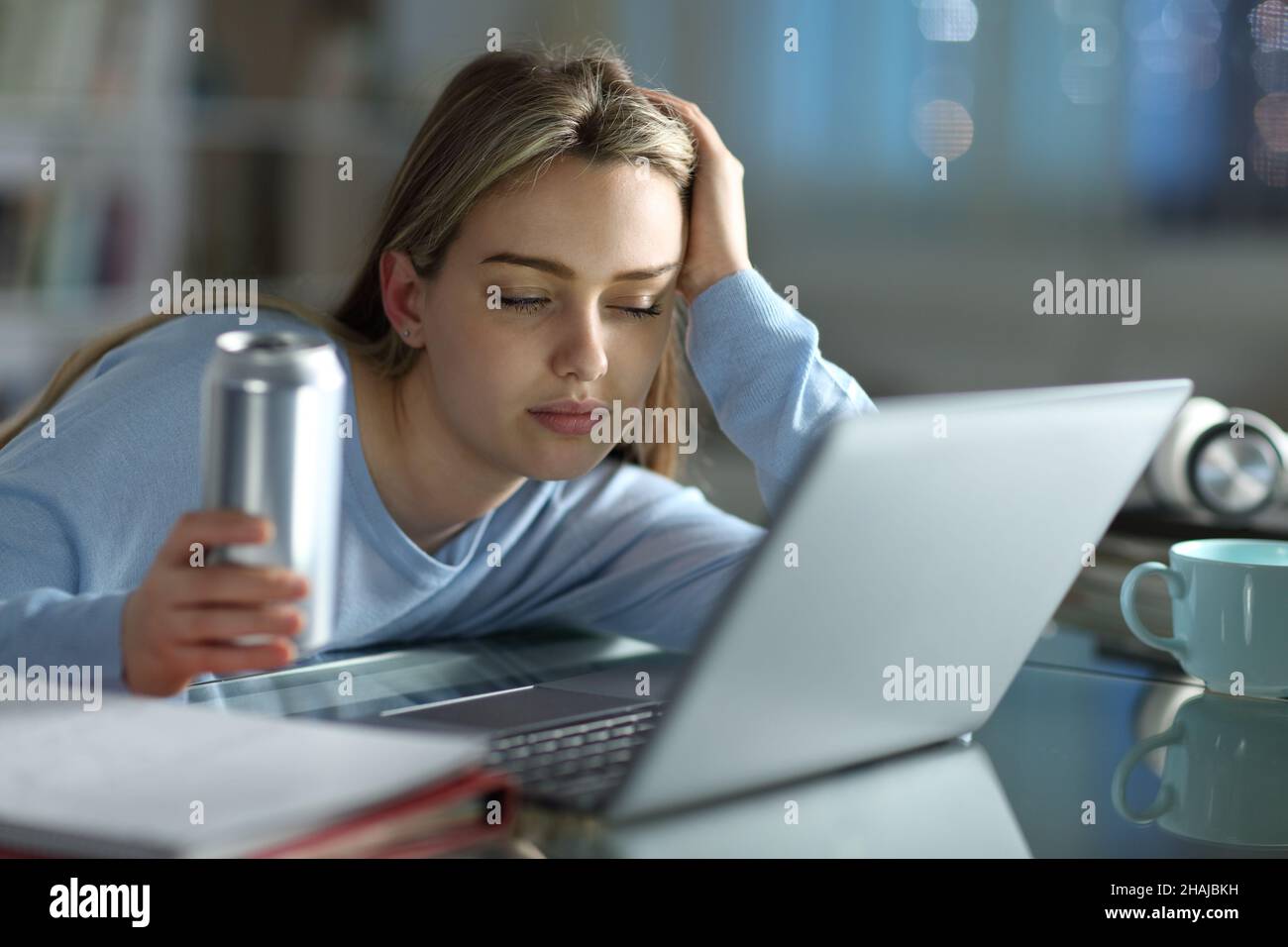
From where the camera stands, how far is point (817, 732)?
76 centimetres

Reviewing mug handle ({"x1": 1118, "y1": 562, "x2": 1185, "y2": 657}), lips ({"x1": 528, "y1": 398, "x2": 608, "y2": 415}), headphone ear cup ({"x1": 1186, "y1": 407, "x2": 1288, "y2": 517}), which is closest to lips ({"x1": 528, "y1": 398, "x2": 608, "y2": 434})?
lips ({"x1": 528, "y1": 398, "x2": 608, "y2": 415})

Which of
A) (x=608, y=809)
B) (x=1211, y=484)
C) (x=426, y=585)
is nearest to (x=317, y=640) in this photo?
(x=608, y=809)

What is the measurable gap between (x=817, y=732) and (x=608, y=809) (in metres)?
0.13

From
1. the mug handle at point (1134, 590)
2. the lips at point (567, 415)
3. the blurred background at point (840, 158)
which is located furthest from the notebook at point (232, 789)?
the blurred background at point (840, 158)

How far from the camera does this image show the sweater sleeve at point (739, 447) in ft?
4.02

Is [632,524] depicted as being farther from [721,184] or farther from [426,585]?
[721,184]

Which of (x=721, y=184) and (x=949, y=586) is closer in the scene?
(x=949, y=586)

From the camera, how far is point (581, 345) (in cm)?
109

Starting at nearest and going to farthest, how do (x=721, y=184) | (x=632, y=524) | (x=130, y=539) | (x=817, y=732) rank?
(x=817, y=732) < (x=130, y=539) < (x=721, y=184) < (x=632, y=524)

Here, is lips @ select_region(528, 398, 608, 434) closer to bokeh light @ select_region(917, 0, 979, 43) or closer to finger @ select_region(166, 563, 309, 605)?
finger @ select_region(166, 563, 309, 605)

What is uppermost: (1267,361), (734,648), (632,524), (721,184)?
(1267,361)

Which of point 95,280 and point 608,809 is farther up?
point 95,280

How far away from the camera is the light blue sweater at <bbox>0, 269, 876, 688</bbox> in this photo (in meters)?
1.08
